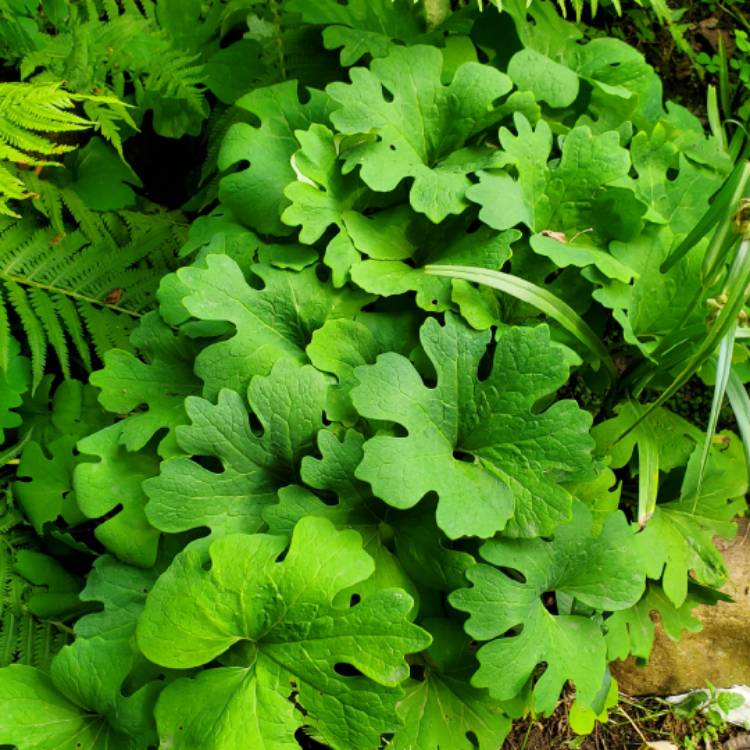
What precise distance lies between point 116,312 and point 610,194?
4.69 feet

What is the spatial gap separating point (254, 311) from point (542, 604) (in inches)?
36.8

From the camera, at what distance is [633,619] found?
1.85 metres

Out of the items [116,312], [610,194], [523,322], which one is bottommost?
[116,312]

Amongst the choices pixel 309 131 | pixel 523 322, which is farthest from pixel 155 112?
pixel 523 322

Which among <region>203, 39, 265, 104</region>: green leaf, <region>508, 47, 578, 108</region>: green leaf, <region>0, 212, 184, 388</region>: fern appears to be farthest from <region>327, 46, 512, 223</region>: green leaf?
<region>0, 212, 184, 388</region>: fern

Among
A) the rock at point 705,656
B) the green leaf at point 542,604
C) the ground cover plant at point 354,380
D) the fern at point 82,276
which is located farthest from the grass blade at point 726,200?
the fern at point 82,276

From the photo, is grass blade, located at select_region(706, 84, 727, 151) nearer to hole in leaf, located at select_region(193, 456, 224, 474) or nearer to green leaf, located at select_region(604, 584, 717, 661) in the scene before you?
green leaf, located at select_region(604, 584, 717, 661)

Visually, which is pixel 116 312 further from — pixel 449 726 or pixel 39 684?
pixel 449 726

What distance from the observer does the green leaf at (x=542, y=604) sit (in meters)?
1.54

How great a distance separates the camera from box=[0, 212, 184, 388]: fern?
2.02 m

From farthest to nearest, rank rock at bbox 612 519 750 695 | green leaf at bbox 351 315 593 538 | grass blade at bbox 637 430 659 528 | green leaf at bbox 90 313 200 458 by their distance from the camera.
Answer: rock at bbox 612 519 750 695 < grass blade at bbox 637 430 659 528 < green leaf at bbox 90 313 200 458 < green leaf at bbox 351 315 593 538

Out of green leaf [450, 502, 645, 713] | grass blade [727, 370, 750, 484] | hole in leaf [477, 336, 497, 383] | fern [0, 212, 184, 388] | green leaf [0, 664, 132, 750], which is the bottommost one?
green leaf [0, 664, 132, 750]

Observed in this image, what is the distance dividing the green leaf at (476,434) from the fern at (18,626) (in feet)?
3.12

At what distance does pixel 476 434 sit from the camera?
1.66m
